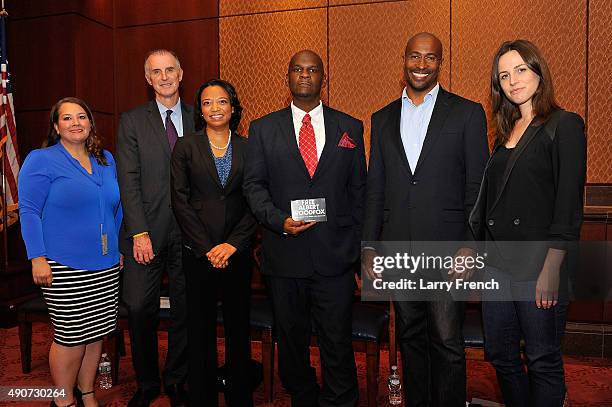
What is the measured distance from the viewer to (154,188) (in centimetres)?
267

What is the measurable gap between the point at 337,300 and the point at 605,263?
261 centimetres

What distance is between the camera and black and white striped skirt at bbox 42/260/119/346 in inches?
94.3

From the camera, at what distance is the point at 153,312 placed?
2701 mm

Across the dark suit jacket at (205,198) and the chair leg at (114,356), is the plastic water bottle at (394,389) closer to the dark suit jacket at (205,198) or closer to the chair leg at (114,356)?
the dark suit jacket at (205,198)

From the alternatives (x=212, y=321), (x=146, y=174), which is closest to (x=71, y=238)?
(x=146, y=174)

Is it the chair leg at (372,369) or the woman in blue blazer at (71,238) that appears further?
the chair leg at (372,369)

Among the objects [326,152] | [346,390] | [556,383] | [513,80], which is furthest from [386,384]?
[513,80]

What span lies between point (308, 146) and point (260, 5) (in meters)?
3.23

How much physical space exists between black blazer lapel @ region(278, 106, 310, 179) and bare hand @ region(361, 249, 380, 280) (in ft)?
1.40

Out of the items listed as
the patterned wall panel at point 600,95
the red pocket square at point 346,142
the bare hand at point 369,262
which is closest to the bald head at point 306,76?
the red pocket square at point 346,142

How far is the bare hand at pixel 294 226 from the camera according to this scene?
2.16 metres

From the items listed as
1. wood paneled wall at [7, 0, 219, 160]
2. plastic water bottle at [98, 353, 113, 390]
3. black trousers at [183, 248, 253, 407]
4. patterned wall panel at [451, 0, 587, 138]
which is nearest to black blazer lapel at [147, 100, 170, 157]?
black trousers at [183, 248, 253, 407]

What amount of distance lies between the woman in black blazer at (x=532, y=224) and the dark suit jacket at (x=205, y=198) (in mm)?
1101

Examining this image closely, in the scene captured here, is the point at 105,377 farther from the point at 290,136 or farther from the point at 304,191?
the point at 290,136
